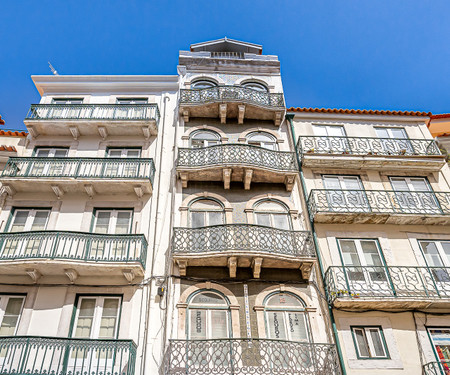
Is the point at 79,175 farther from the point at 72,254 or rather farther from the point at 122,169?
the point at 72,254

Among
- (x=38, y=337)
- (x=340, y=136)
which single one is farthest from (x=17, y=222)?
(x=340, y=136)

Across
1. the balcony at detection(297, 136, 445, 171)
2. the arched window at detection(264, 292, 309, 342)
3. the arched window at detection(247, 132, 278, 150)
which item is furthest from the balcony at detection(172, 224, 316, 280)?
the arched window at detection(247, 132, 278, 150)

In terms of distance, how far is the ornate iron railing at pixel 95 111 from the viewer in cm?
1655

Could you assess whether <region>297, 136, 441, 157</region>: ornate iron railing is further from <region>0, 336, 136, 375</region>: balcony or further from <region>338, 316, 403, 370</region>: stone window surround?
<region>0, 336, 136, 375</region>: balcony

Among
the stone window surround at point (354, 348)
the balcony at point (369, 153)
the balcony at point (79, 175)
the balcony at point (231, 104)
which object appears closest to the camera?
the stone window surround at point (354, 348)

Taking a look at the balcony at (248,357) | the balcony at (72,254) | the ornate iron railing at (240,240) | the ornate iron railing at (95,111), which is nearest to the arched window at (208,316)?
the balcony at (248,357)

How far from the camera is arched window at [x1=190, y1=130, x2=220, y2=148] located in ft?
54.2

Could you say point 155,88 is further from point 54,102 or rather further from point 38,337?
point 38,337

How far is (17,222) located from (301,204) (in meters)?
11.0

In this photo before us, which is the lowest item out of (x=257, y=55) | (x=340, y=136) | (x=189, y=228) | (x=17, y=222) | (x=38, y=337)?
(x=38, y=337)

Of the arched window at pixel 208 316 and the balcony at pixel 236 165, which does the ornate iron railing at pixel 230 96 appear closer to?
the balcony at pixel 236 165

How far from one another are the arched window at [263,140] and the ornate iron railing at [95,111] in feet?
14.4

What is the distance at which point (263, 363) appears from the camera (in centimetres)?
1066

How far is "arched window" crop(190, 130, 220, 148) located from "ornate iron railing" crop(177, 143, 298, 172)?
1081 millimetres
